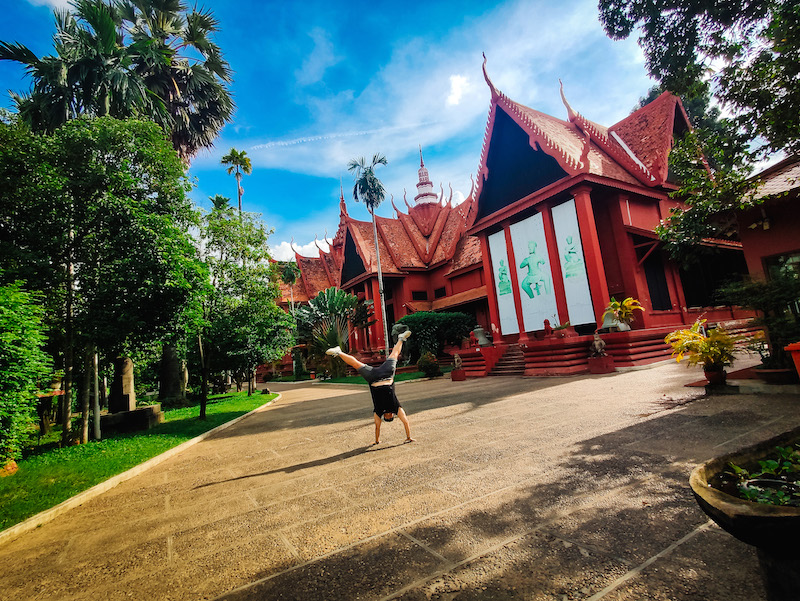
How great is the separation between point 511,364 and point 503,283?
3.73m

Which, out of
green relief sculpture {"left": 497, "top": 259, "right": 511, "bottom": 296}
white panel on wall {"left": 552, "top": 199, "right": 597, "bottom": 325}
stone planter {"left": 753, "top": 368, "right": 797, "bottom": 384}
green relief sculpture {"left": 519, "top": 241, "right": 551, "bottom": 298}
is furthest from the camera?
green relief sculpture {"left": 497, "top": 259, "right": 511, "bottom": 296}

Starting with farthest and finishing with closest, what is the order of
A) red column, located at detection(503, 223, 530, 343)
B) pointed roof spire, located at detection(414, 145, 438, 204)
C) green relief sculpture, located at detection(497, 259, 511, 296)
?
1. pointed roof spire, located at detection(414, 145, 438, 204)
2. green relief sculpture, located at detection(497, 259, 511, 296)
3. red column, located at detection(503, 223, 530, 343)

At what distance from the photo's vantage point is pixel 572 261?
45.2 feet

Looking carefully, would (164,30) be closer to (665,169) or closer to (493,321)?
(493,321)

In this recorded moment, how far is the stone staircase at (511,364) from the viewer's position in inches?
563

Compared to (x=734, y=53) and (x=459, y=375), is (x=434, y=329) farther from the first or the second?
(x=734, y=53)

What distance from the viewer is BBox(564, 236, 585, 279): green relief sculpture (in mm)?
13516

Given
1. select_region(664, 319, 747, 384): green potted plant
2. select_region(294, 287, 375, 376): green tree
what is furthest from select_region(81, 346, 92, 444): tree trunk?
select_region(294, 287, 375, 376): green tree

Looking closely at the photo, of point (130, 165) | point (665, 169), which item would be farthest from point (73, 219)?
point (665, 169)

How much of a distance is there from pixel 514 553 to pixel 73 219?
892 cm

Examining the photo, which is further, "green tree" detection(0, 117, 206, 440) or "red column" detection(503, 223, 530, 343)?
"red column" detection(503, 223, 530, 343)

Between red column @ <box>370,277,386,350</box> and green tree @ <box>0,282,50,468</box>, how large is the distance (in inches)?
786

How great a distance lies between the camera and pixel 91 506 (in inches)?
160

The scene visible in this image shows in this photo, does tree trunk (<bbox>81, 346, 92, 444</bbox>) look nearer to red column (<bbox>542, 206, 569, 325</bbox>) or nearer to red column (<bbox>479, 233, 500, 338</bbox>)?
red column (<bbox>542, 206, 569, 325</bbox>)
